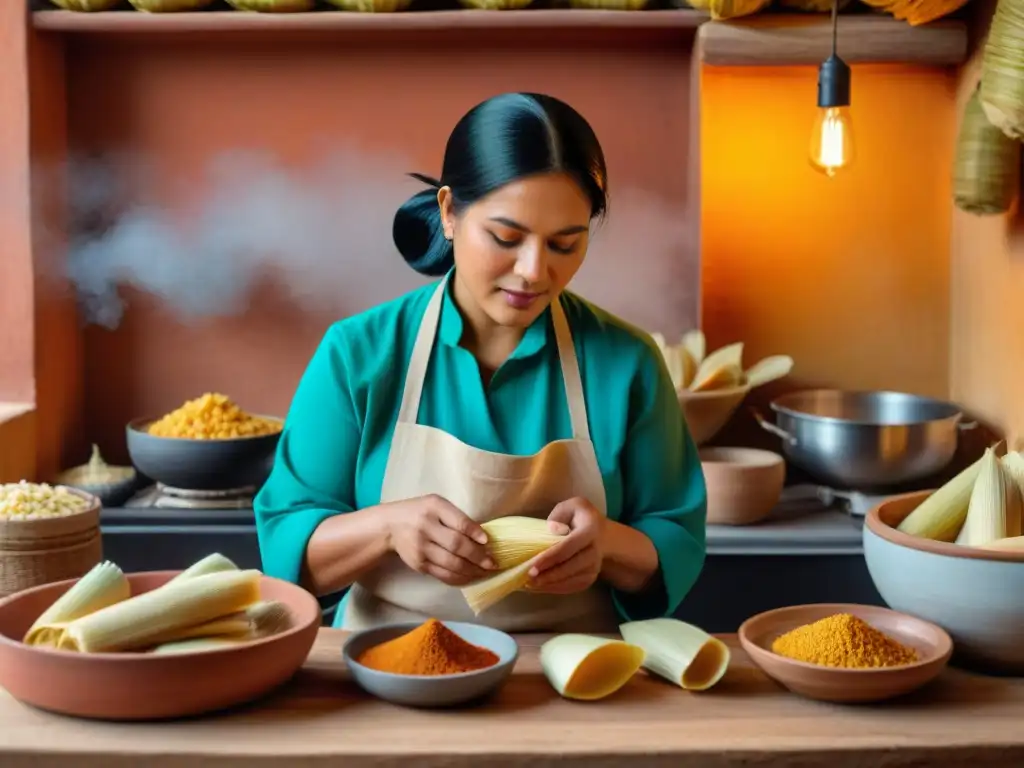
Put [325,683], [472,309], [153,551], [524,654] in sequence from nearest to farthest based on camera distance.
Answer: [325,683] < [524,654] < [472,309] < [153,551]

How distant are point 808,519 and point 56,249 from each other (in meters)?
2.16

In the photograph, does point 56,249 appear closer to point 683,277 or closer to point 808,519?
point 683,277

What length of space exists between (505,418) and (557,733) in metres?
0.74

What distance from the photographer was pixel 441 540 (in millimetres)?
1659

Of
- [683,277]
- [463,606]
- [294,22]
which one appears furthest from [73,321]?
[463,606]

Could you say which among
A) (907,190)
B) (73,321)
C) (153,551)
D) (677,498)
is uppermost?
(907,190)

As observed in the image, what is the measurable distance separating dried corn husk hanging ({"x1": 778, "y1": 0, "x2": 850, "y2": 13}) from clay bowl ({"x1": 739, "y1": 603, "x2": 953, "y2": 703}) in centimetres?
191

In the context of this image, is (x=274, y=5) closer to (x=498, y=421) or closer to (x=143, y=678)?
(x=498, y=421)

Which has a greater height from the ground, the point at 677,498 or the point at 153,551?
the point at 677,498

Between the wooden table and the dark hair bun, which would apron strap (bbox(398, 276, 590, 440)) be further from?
the wooden table

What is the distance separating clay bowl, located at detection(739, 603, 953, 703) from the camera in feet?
4.51

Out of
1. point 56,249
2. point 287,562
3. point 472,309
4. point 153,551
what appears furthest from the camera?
point 56,249

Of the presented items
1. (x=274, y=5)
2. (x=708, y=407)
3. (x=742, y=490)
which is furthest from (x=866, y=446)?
(x=274, y=5)

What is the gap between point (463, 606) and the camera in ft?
6.32
